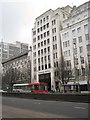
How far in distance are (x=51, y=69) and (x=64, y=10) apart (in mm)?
21239

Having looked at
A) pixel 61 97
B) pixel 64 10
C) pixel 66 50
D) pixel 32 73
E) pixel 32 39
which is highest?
pixel 64 10

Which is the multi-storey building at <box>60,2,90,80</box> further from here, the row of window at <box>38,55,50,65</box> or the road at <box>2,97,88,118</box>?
the road at <box>2,97,88,118</box>

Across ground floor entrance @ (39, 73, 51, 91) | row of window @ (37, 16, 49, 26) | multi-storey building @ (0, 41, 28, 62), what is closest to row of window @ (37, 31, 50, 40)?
row of window @ (37, 16, 49, 26)

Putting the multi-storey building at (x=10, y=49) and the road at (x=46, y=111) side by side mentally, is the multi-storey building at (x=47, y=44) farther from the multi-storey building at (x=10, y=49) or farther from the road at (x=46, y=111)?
the road at (x=46, y=111)

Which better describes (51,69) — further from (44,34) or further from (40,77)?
Answer: (44,34)

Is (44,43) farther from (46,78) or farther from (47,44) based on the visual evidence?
(46,78)

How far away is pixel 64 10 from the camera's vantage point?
72.4 meters

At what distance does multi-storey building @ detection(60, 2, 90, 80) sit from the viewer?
180 ft

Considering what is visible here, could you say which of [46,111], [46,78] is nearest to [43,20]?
[46,78]

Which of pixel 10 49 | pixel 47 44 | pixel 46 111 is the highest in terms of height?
pixel 10 49

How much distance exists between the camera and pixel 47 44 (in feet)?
230

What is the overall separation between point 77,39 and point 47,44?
14039 mm

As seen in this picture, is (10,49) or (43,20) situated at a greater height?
(43,20)

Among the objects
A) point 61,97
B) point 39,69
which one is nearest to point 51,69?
point 39,69
